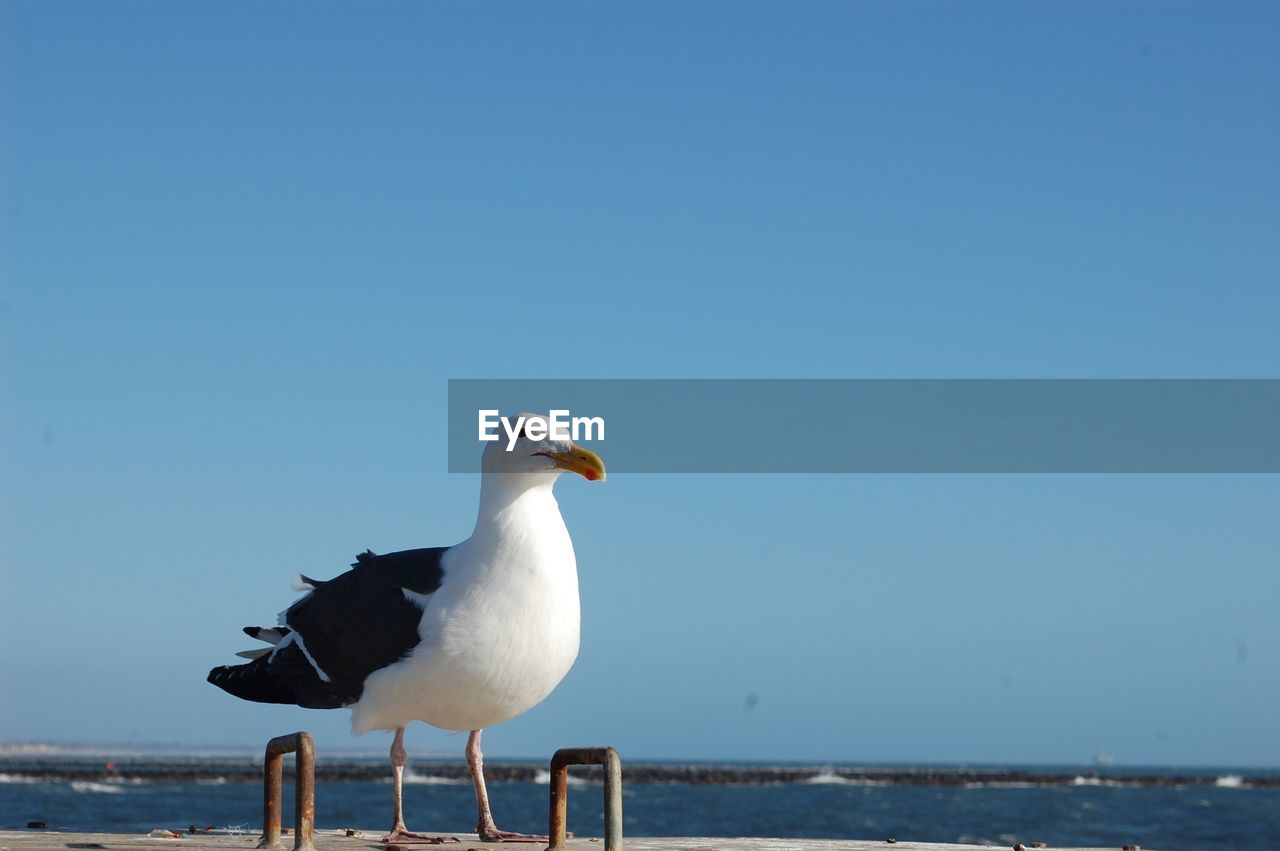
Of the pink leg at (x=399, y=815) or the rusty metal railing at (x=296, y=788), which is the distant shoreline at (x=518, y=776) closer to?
the pink leg at (x=399, y=815)

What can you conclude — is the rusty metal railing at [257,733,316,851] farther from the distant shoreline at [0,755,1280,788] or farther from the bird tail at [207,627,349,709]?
the distant shoreline at [0,755,1280,788]

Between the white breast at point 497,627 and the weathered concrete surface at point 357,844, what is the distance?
0.83 m

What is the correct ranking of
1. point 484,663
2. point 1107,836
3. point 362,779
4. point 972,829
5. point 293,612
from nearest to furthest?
point 484,663 → point 293,612 → point 1107,836 → point 972,829 → point 362,779

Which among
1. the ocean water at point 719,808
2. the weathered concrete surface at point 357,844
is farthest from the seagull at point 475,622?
the ocean water at point 719,808

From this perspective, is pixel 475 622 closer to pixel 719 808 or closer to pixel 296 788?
pixel 296 788

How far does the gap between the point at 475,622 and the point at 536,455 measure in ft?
3.42

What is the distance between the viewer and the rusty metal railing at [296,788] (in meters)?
7.50

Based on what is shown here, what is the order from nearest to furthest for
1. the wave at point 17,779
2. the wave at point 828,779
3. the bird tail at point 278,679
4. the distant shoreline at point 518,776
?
1. the bird tail at point 278,679
2. the wave at point 17,779
3. the distant shoreline at point 518,776
4. the wave at point 828,779

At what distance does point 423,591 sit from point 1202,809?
260 feet

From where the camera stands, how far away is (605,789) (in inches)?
285

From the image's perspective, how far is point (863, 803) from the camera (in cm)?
8000

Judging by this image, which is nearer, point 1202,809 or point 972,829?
point 972,829

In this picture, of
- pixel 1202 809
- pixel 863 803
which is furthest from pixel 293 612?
pixel 1202 809

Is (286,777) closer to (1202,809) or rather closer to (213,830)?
(1202,809)
